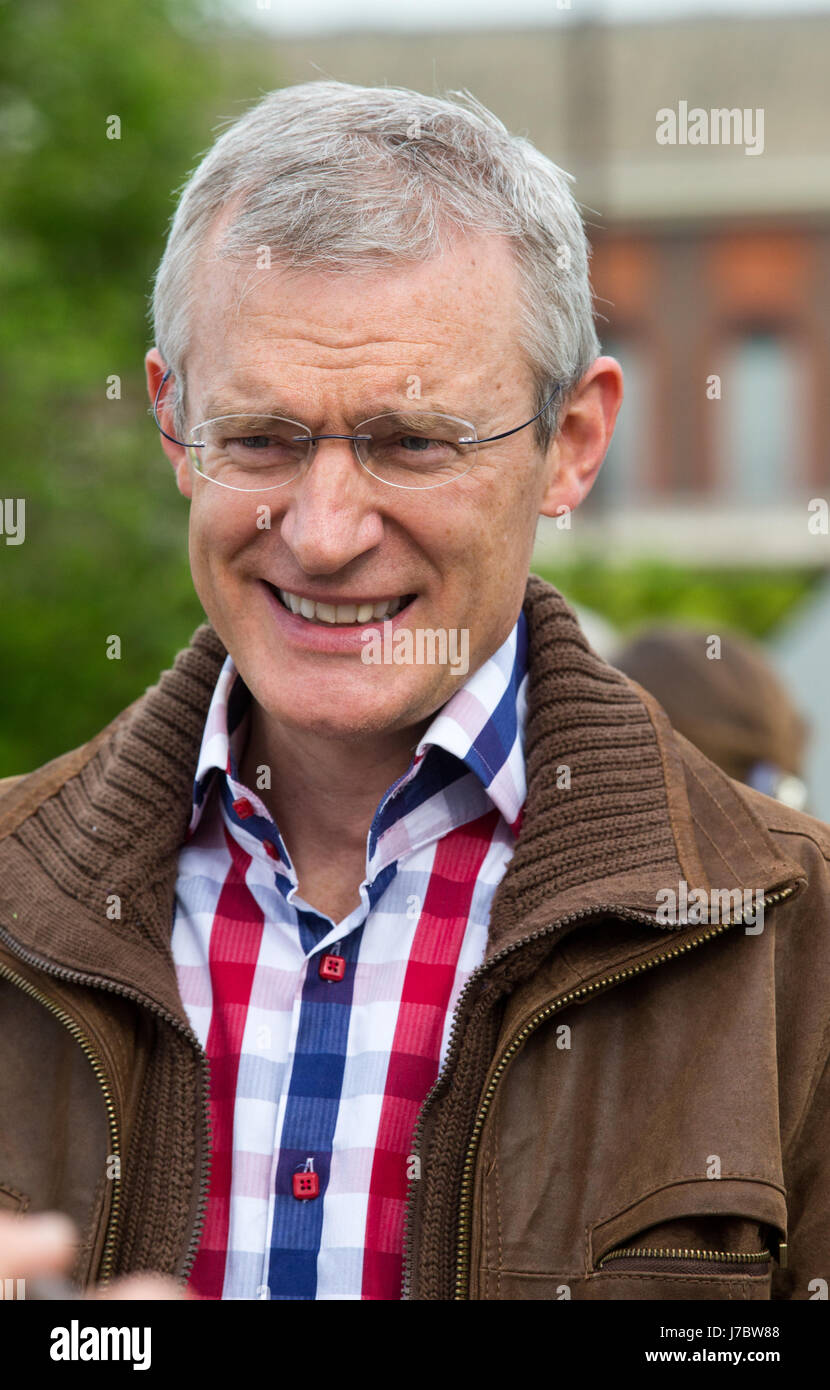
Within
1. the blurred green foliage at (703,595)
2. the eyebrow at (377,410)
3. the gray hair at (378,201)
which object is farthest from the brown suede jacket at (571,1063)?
the blurred green foliage at (703,595)

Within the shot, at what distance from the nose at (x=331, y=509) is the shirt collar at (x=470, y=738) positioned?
0.99 feet

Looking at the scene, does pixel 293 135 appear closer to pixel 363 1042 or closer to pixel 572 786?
pixel 572 786

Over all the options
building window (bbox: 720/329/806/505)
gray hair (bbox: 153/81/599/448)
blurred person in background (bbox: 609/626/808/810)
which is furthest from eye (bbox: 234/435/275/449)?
building window (bbox: 720/329/806/505)

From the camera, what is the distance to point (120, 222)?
10.6m

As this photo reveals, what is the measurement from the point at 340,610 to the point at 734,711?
205cm

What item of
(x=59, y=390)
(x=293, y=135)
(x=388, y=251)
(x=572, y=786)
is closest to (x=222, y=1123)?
(x=572, y=786)

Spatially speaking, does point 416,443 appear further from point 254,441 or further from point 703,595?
point 703,595

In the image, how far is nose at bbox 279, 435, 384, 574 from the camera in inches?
80.7

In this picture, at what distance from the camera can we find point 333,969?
2189 millimetres

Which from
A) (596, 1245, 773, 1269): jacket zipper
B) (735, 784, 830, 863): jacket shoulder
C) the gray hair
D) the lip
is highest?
the gray hair

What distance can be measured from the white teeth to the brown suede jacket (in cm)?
31

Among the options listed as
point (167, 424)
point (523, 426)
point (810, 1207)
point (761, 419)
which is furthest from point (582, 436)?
point (761, 419)

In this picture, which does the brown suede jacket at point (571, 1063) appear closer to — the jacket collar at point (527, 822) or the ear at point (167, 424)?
the jacket collar at point (527, 822)

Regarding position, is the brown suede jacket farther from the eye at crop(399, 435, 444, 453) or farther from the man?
the eye at crop(399, 435, 444, 453)
